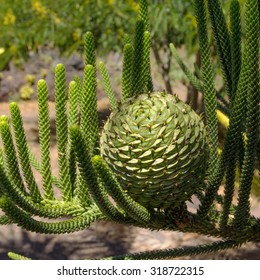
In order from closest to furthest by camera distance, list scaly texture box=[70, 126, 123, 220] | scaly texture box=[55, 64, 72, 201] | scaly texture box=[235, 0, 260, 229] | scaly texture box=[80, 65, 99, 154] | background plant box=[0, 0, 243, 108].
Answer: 1. scaly texture box=[70, 126, 123, 220]
2. scaly texture box=[235, 0, 260, 229]
3. scaly texture box=[80, 65, 99, 154]
4. scaly texture box=[55, 64, 72, 201]
5. background plant box=[0, 0, 243, 108]

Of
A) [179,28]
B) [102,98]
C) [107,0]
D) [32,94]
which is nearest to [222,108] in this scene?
[179,28]

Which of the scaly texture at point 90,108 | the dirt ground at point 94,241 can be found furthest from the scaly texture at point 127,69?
the dirt ground at point 94,241

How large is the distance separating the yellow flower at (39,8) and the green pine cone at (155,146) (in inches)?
204

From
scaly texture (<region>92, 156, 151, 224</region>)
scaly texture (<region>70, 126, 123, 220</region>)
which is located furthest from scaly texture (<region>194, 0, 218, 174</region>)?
scaly texture (<region>70, 126, 123, 220</region>)

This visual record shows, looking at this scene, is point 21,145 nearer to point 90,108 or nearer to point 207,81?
point 90,108

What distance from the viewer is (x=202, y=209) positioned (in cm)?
139

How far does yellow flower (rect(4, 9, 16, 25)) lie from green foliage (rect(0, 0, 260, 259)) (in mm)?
5204

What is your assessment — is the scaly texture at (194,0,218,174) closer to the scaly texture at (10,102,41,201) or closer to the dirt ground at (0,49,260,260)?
the scaly texture at (10,102,41,201)

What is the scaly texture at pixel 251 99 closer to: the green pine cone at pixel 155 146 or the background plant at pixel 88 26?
the green pine cone at pixel 155 146

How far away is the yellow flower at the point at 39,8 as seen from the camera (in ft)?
19.8

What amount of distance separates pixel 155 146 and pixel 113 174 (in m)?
0.15

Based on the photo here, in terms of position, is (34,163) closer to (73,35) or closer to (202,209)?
(202,209)

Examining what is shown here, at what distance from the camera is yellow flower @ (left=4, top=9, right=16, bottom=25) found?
633 centimetres

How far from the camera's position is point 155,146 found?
44.9 inches
